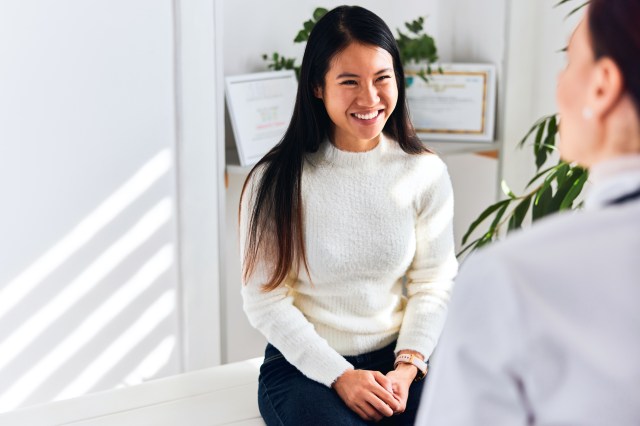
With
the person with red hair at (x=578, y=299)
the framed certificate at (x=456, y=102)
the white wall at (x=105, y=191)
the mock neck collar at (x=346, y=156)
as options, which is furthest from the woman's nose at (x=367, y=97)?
the framed certificate at (x=456, y=102)

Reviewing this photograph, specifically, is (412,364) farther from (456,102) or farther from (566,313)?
(456,102)

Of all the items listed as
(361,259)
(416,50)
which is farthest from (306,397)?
(416,50)

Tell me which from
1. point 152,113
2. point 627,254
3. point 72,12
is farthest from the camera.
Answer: point 152,113

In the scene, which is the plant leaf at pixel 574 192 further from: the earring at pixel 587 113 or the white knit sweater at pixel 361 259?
the earring at pixel 587 113

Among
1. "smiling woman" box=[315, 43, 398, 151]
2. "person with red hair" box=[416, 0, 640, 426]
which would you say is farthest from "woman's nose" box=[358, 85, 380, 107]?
"person with red hair" box=[416, 0, 640, 426]

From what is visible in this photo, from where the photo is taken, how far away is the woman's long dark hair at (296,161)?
1589 mm

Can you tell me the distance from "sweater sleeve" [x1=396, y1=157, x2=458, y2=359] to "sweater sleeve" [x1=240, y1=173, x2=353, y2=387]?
169 mm

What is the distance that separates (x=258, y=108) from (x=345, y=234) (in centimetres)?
79

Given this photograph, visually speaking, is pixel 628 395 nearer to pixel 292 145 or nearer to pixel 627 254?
pixel 627 254

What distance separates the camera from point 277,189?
1.62 meters

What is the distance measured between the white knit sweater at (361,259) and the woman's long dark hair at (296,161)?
2cm

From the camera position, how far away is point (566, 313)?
2.29 ft

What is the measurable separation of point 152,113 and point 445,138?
951mm

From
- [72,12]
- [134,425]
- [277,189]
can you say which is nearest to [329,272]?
[277,189]
